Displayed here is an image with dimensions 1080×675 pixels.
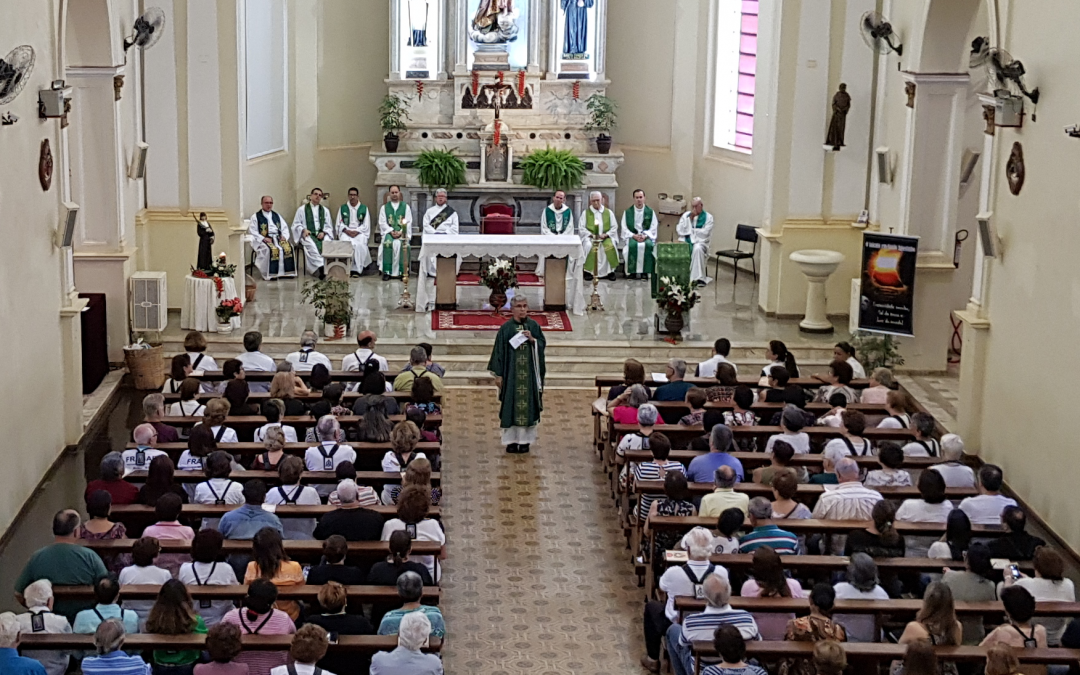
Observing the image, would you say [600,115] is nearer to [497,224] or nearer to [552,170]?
[552,170]

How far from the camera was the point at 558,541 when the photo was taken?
11359 millimetres

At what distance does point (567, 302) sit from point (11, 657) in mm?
12077

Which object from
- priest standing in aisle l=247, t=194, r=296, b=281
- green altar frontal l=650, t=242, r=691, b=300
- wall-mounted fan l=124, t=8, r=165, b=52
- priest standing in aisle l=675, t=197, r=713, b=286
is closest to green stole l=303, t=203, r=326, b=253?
priest standing in aisle l=247, t=194, r=296, b=281

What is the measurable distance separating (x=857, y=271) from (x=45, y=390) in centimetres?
1026

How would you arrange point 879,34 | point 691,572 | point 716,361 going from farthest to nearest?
point 879,34 < point 716,361 < point 691,572

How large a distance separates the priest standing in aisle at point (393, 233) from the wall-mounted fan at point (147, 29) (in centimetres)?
504

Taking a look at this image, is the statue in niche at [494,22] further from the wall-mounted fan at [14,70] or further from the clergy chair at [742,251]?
the wall-mounted fan at [14,70]

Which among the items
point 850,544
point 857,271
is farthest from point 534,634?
point 857,271

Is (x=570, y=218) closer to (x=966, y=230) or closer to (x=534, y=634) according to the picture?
(x=966, y=230)

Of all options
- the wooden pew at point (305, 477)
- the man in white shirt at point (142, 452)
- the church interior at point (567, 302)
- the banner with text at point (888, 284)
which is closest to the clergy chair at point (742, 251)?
the church interior at point (567, 302)

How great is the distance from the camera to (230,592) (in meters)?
8.18

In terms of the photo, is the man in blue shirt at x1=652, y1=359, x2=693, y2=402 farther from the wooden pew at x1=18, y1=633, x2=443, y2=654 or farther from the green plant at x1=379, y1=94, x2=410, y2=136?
the green plant at x1=379, y1=94, x2=410, y2=136

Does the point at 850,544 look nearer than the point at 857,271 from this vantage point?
Yes

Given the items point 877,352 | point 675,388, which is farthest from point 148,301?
point 877,352
